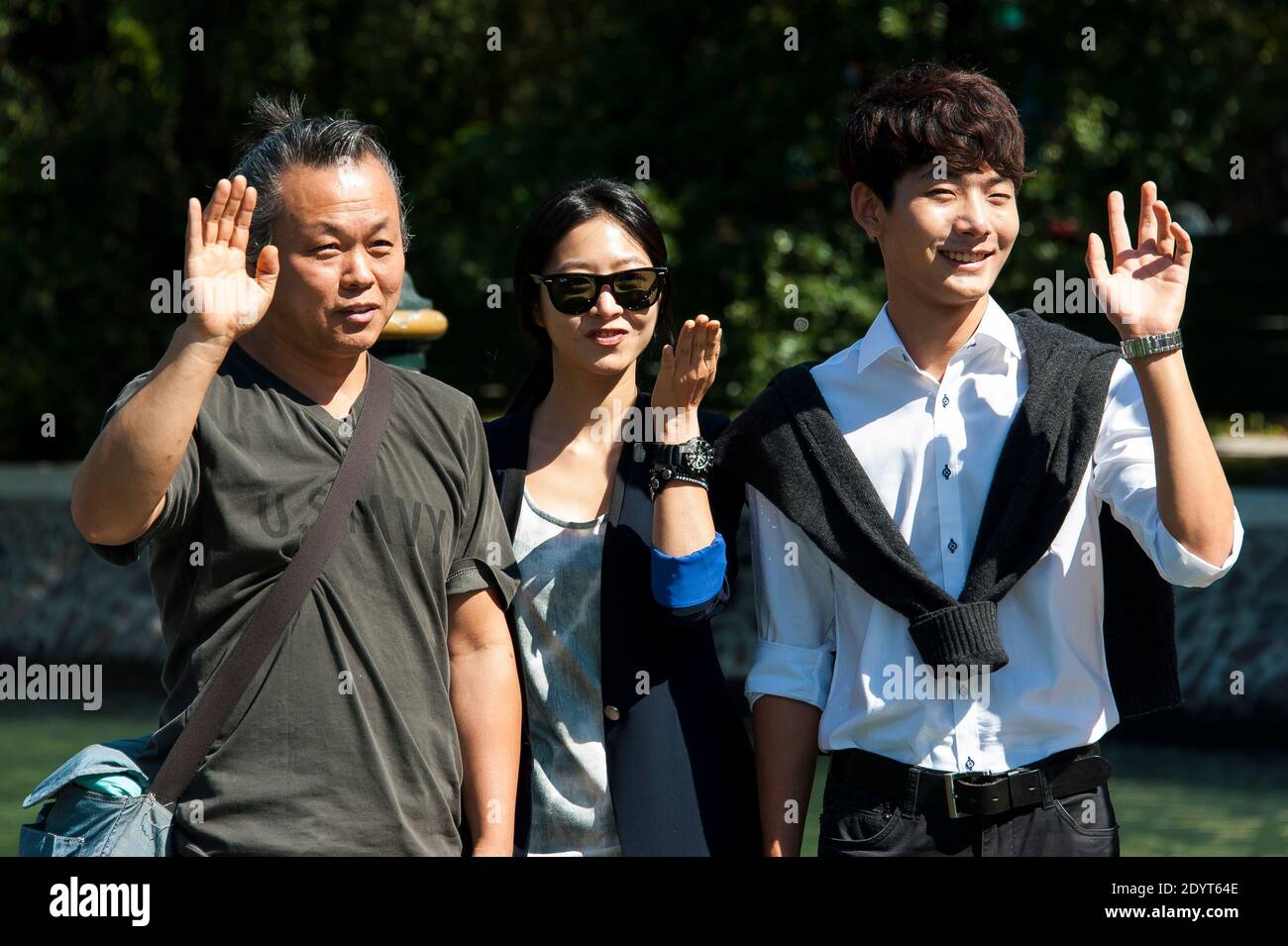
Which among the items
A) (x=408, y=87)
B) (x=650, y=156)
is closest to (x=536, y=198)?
(x=650, y=156)

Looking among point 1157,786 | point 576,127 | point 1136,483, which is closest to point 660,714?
point 1136,483

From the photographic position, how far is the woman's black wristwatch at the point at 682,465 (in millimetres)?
3010

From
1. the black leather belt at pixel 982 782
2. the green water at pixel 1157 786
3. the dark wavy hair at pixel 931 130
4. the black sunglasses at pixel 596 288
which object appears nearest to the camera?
the black leather belt at pixel 982 782

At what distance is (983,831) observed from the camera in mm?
2781

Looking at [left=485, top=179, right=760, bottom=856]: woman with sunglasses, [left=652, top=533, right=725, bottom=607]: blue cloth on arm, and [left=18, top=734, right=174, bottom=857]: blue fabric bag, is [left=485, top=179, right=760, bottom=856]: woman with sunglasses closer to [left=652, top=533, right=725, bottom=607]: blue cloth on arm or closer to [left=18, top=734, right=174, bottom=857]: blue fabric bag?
[left=652, top=533, right=725, bottom=607]: blue cloth on arm

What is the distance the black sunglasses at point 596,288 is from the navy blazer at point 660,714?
0.31 metres

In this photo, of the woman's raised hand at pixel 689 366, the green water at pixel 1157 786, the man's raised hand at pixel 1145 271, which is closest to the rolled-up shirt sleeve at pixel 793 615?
the woman's raised hand at pixel 689 366

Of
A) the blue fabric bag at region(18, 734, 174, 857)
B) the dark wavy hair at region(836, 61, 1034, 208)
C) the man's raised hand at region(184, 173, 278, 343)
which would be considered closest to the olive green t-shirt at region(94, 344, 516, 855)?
the blue fabric bag at region(18, 734, 174, 857)

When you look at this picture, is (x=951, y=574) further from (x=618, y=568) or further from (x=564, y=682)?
(x=564, y=682)

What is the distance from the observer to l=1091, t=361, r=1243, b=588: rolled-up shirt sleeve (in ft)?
8.83

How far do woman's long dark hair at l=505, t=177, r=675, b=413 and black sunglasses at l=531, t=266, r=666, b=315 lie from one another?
3.0 inches

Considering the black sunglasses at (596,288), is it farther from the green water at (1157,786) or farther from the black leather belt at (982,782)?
the green water at (1157,786)

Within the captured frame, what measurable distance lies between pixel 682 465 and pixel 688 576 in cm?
21

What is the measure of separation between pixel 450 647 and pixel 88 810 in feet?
2.16
